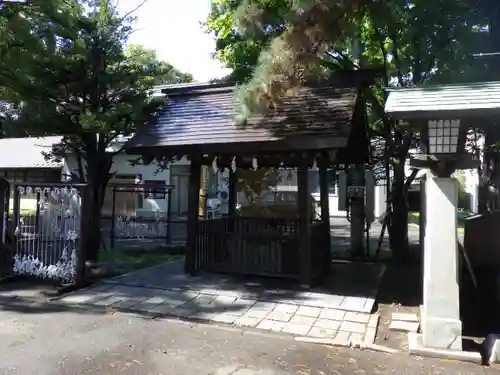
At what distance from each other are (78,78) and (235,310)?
21.8 feet

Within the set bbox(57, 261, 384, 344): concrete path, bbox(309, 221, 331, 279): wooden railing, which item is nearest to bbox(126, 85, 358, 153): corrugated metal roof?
bbox(309, 221, 331, 279): wooden railing

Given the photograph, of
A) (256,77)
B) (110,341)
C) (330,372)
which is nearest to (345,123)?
(256,77)

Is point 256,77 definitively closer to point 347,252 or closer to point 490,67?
point 490,67

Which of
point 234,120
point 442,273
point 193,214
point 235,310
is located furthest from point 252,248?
point 442,273

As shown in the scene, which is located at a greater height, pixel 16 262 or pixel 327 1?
pixel 327 1

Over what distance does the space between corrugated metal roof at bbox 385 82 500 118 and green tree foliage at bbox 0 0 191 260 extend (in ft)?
21.0

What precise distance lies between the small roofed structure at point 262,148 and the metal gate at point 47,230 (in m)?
1.58

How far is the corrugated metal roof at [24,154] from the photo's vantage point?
21.0 metres

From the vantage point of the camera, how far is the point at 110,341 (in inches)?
214

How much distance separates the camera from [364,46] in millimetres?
11672

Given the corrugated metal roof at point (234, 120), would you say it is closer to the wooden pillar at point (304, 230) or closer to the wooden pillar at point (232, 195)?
the wooden pillar at point (304, 230)

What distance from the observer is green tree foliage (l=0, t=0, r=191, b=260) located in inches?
384

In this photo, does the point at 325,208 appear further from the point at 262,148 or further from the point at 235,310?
the point at 235,310

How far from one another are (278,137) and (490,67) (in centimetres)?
539
